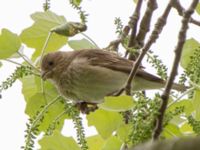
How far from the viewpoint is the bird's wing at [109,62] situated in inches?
130

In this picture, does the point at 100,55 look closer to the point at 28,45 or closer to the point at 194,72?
the point at 28,45

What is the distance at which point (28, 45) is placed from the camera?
2.53 metres

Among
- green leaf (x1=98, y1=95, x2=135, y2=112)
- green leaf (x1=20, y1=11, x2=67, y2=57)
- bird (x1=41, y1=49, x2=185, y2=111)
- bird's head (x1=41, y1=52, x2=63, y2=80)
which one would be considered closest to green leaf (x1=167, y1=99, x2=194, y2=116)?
green leaf (x1=98, y1=95, x2=135, y2=112)

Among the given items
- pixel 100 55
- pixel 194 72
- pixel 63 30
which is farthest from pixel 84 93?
pixel 194 72

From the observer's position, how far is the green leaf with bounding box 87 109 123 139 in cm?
190

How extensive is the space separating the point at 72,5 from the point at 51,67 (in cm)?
178

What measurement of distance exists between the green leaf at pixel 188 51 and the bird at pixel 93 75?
78 cm

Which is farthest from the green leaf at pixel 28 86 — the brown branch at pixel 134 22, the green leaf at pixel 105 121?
the brown branch at pixel 134 22

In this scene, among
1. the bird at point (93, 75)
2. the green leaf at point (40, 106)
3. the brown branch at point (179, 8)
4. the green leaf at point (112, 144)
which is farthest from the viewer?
the bird at point (93, 75)

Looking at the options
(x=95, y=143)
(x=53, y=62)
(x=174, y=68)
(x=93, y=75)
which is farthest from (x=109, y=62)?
(x=174, y=68)

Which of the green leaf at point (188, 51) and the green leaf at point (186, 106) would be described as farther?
the green leaf at point (188, 51)

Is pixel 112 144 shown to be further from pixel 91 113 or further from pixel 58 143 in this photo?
pixel 91 113

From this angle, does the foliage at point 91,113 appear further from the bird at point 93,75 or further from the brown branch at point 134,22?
the bird at point 93,75

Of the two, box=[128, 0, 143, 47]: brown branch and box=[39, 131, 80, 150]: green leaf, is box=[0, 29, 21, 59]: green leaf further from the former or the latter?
box=[128, 0, 143, 47]: brown branch
